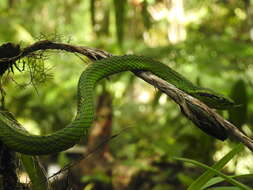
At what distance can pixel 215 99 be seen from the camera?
224 cm

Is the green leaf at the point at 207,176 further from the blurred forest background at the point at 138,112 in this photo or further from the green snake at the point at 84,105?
the blurred forest background at the point at 138,112

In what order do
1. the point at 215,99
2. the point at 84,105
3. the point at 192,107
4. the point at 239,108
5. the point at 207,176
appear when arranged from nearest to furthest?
the point at 192,107 < the point at 207,176 < the point at 84,105 < the point at 215,99 < the point at 239,108

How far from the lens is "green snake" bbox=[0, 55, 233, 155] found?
172 centimetres

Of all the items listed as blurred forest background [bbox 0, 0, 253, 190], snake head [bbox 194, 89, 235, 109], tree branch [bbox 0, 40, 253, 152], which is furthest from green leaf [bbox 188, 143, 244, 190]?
blurred forest background [bbox 0, 0, 253, 190]

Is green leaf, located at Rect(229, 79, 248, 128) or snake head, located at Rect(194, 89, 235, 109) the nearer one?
snake head, located at Rect(194, 89, 235, 109)

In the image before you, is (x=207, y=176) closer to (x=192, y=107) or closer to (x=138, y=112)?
(x=192, y=107)

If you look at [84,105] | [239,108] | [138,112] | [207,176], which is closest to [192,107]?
[207,176]

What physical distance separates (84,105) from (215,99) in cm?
78

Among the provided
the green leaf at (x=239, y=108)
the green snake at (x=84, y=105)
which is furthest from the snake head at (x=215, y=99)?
the green leaf at (x=239, y=108)

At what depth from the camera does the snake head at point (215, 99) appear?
224 cm

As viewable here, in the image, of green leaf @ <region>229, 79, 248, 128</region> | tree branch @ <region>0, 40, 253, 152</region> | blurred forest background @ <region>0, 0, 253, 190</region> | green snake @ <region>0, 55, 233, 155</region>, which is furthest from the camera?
blurred forest background @ <region>0, 0, 253, 190</region>

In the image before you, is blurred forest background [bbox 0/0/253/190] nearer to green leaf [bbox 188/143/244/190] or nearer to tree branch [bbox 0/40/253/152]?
green leaf [bbox 188/143/244/190]

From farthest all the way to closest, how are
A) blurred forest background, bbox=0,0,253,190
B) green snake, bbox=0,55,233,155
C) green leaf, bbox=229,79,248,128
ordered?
blurred forest background, bbox=0,0,253,190
green leaf, bbox=229,79,248,128
green snake, bbox=0,55,233,155

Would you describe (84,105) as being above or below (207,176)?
above
